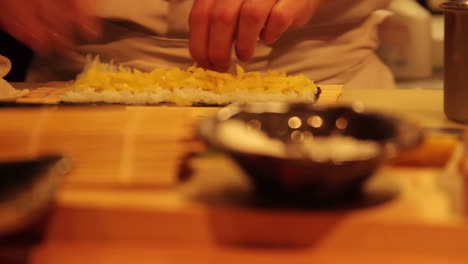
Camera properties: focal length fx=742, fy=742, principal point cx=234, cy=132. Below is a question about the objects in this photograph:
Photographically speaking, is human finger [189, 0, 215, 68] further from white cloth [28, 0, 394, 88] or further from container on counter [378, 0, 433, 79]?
container on counter [378, 0, 433, 79]

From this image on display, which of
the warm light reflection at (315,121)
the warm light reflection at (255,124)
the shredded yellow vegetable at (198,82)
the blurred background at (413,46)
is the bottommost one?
the warm light reflection at (255,124)

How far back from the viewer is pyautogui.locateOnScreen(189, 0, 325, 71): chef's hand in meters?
1.43

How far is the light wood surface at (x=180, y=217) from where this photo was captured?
0.76 m

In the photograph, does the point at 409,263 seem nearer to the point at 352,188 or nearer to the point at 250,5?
the point at 352,188

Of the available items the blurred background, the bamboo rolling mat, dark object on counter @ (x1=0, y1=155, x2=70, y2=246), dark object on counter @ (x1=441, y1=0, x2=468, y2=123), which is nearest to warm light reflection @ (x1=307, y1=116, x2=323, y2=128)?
the bamboo rolling mat

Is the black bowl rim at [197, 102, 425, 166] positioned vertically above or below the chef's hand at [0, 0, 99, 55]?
below

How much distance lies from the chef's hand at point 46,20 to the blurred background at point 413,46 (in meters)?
1.82

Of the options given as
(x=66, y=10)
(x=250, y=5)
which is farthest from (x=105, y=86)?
(x=250, y=5)

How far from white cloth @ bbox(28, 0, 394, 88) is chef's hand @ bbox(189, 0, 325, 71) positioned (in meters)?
0.31

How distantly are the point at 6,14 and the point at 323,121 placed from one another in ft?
2.67

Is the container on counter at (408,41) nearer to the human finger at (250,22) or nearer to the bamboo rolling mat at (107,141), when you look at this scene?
the human finger at (250,22)

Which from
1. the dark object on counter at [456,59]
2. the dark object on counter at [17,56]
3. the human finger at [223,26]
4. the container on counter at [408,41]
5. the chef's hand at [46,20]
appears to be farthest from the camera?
the container on counter at [408,41]

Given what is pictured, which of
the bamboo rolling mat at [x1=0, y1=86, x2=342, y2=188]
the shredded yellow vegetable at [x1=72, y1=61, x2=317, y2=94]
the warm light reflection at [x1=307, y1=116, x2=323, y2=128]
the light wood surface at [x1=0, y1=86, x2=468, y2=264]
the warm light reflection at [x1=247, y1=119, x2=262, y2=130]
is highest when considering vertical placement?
the shredded yellow vegetable at [x1=72, y1=61, x2=317, y2=94]

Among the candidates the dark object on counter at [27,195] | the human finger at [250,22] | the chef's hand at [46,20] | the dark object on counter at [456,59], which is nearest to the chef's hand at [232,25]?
the human finger at [250,22]
